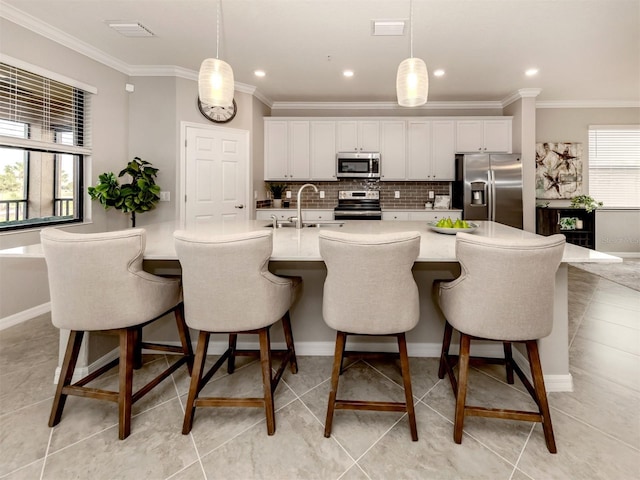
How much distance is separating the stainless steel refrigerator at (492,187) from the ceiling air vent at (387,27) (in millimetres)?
2341

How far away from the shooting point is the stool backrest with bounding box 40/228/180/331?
1.47m

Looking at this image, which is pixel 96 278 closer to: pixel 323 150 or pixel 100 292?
pixel 100 292

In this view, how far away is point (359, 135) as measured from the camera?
5.29m

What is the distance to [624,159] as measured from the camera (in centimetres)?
576

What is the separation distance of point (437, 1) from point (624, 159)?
17.1 feet

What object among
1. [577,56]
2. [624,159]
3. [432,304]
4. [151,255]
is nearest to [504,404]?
[432,304]

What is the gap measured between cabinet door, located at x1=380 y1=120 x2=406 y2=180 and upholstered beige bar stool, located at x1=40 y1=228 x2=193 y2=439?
4304 mm

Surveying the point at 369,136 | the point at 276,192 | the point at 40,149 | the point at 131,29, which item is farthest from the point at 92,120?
the point at 369,136

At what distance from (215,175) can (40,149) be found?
1804 mm

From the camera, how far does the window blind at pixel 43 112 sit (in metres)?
2.92

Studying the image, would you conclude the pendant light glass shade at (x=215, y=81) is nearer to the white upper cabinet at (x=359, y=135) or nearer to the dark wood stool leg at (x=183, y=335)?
the dark wood stool leg at (x=183, y=335)

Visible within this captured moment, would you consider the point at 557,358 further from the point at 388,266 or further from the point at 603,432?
the point at 388,266

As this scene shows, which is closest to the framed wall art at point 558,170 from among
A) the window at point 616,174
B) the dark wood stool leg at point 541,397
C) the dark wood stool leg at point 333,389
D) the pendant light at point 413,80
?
the window at point 616,174

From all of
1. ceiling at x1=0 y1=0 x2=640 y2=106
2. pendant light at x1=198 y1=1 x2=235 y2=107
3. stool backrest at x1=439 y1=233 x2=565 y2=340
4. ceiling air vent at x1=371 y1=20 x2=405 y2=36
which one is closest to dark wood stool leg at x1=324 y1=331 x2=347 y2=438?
stool backrest at x1=439 y1=233 x2=565 y2=340
